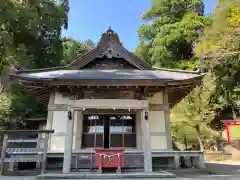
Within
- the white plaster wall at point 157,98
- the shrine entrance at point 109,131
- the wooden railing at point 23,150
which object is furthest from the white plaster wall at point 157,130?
the wooden railing at point 23,150

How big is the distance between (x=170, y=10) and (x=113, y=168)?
91.0 ft

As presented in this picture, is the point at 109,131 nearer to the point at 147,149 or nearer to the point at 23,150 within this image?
the point at 147,149

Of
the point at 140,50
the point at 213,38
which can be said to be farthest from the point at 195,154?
the point at 140,50

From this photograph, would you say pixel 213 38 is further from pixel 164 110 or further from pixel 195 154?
pixel 195 154

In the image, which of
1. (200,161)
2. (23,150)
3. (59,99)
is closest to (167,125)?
(200,161)

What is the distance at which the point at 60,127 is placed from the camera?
384 inches

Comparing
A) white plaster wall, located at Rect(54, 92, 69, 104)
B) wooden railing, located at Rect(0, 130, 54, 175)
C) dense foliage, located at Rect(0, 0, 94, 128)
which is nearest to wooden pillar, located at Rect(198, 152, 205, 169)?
wooden railing, located at Rect(0, 130, 54, 175)

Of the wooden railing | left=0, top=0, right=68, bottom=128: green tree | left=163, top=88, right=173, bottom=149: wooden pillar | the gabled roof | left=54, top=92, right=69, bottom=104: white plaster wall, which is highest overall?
left=0, top=0, right=68, bottom=128: green tree

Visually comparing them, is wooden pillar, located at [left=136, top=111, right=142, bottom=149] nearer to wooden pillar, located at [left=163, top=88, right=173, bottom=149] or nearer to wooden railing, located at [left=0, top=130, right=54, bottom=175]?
wooden pillar, located at [left=163, top=88, right=173, bottom=149]

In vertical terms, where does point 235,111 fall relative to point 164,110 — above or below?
above

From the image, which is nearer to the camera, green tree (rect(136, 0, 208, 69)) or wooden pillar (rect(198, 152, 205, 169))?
wooden pillar (rect(198, 152, 205, 169))

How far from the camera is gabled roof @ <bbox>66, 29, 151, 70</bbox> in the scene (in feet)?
36.7

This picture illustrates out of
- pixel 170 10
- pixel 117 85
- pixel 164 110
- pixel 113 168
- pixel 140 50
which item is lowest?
pixel 113 168

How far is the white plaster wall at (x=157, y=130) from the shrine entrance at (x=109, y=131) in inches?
34.5
